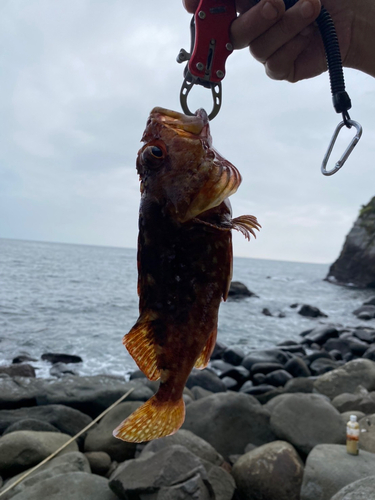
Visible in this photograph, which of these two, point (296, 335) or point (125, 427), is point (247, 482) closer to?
point (125, 427)

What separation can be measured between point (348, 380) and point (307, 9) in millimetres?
10460

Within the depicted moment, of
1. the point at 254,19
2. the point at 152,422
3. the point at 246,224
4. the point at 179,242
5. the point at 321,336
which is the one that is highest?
the point at 254,19

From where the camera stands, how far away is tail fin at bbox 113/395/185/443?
196 centimetres

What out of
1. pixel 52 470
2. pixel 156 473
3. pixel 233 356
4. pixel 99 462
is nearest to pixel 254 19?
pixel 156 473

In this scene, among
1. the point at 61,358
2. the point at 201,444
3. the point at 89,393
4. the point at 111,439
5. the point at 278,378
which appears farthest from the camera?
the point at 61,358

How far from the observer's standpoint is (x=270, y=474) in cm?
532

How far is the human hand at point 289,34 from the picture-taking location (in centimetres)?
231

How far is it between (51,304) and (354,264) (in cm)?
3997

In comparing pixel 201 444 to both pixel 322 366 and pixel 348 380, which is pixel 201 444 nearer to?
pixel 348 380

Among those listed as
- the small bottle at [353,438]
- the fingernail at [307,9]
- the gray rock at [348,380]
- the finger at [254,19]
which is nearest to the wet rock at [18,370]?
the gray rock at [348,380]

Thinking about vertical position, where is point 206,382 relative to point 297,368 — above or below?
below

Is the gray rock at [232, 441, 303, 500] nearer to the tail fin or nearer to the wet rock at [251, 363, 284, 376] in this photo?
the tail fin

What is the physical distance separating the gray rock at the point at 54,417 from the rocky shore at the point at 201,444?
21 mm

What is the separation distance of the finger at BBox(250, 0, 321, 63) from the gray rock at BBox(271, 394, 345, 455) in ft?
19.5
